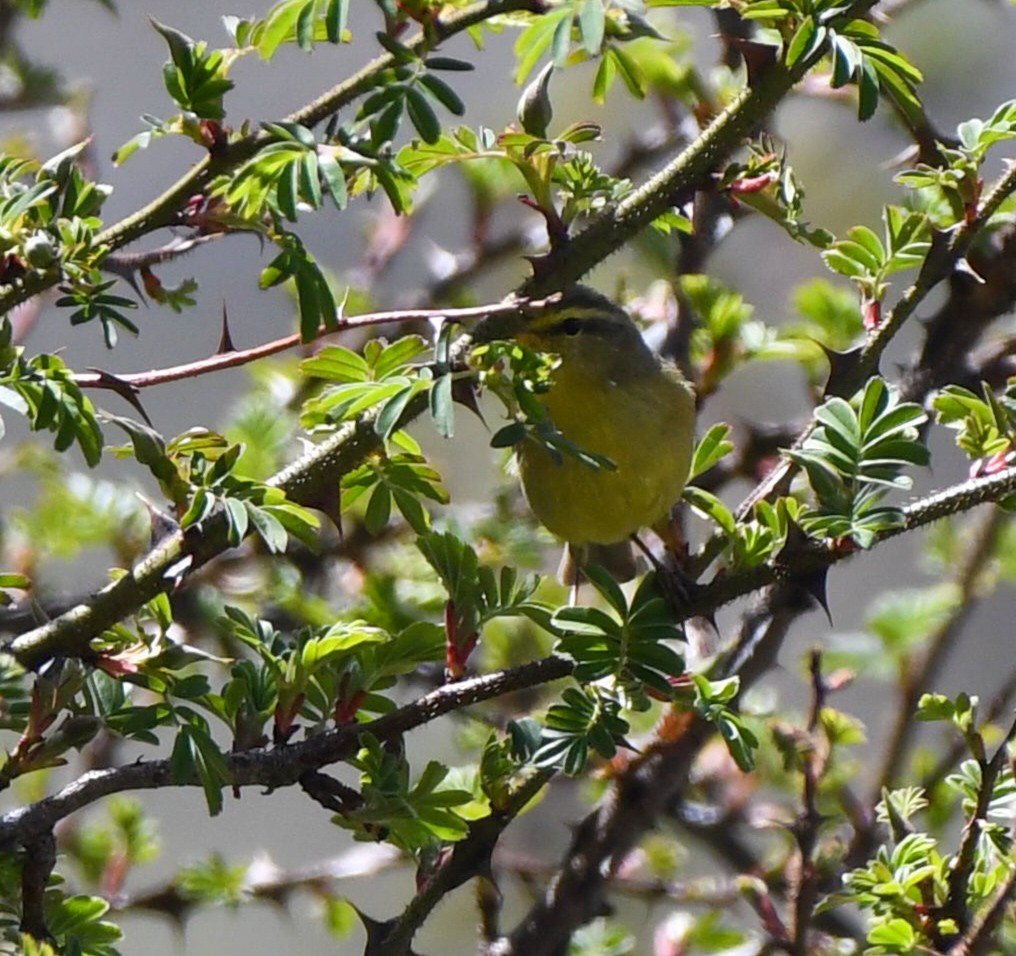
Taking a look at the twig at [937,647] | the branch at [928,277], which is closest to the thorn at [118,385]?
the branch at [928,277]

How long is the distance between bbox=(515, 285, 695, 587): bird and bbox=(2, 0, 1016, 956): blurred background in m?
1.39

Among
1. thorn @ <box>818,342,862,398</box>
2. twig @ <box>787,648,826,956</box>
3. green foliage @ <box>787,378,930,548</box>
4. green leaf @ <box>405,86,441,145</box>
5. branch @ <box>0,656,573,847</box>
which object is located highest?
green leaf @ <box>405,86,441,145</box>

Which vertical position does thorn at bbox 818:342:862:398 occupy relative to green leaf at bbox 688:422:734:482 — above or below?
above

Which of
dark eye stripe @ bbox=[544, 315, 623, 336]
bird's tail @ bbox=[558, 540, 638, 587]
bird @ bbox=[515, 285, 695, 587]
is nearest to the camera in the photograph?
dark eye stripe @ bbox=[544, 315, 623, 336]

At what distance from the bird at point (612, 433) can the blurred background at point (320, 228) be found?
4.55 ft

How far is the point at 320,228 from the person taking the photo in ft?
18.0

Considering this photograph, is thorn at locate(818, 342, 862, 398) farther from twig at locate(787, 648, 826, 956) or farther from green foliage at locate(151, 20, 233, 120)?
green foliage at locate(151, 20, 233, 120)

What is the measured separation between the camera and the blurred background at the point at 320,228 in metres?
4.91

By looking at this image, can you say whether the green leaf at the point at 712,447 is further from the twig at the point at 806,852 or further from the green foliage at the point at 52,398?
A: the green foliage at the point at 52,398

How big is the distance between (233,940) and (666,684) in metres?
4.67

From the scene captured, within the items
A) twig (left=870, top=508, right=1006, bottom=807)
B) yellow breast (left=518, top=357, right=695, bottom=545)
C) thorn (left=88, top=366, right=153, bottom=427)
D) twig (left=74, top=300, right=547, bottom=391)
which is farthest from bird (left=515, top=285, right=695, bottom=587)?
thorn (left=88, top=366, right=153, bottom=427)

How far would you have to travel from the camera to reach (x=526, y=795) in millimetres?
2006

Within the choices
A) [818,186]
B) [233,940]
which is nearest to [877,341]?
[818,186]

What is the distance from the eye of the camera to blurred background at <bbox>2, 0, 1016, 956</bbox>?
4914mm
